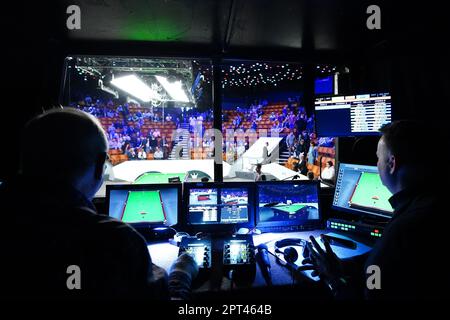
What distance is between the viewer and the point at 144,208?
2.21 m

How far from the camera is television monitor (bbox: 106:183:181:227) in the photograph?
2166 mm

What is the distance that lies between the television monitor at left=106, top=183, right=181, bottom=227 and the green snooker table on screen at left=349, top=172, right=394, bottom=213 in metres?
1.46

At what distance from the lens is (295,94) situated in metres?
13.9

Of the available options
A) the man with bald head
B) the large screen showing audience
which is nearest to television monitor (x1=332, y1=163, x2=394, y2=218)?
the man with bald head

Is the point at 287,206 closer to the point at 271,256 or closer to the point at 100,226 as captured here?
the point at 271,256

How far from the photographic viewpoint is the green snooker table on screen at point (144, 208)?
7.16 ft

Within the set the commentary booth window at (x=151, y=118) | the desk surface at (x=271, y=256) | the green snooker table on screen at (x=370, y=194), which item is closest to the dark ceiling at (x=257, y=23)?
the green snooker table on screen at (x=370, y=194)

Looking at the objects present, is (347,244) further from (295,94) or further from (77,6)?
(295,94)

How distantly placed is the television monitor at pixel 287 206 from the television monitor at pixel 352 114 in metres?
0.54

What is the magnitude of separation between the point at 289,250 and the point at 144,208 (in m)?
1.20
